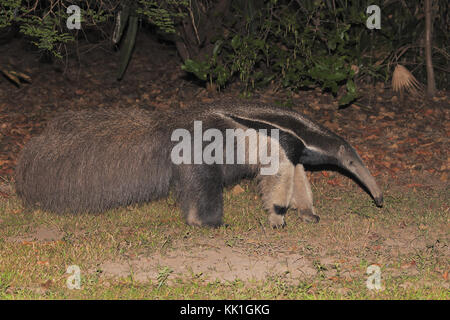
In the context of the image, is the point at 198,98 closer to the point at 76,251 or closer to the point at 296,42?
the point at 296,42

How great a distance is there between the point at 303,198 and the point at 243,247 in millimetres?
1379

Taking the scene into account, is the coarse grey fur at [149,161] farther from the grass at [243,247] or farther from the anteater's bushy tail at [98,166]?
the grass at [243,247]

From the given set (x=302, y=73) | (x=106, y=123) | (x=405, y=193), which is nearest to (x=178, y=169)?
(x=106, y=123)

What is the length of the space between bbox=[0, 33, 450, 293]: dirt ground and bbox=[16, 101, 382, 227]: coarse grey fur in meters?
0.37

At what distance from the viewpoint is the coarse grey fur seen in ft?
19.1

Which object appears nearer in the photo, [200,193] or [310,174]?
[200,193]

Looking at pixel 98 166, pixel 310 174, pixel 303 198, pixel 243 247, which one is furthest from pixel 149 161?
pixel 310 174

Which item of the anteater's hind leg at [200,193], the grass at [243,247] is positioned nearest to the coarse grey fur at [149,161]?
the anteater's hind leg at [200,193]

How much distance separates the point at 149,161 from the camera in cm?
584

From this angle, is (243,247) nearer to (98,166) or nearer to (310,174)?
(98,166)

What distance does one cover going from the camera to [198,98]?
11.1m

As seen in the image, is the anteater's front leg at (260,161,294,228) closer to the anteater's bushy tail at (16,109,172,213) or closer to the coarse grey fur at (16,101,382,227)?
the coarse grey fur at (16,101,382,227)

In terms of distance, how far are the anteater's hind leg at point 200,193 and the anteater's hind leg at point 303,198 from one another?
107cm

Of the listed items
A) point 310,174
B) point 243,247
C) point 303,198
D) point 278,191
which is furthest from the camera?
point 310,174
